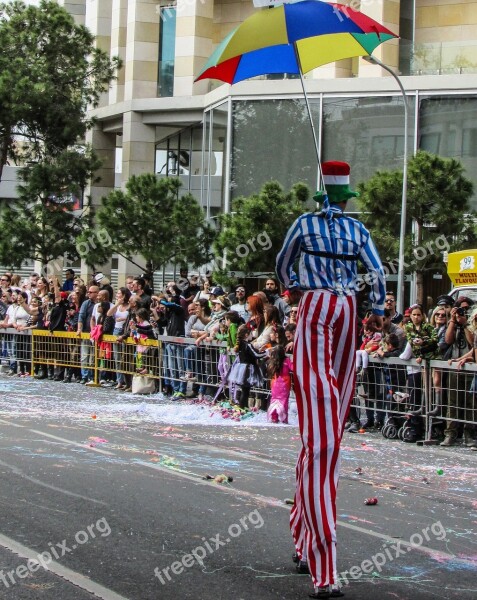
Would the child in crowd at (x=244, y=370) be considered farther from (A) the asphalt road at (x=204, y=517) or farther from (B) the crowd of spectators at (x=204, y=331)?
Result: (A) the asphalt road at (x=204, y=517)

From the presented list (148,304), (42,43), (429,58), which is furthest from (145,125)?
(148,304)

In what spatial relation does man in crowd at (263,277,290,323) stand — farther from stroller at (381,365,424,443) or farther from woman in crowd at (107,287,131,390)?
stroller at (381,365,424,443)

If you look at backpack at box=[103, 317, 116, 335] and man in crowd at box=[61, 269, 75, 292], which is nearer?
backpack at box=[103, 317, 116, 335]

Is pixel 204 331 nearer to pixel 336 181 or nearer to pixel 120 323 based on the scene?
pixel 120 323

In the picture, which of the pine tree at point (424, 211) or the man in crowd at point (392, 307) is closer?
the man in crowd at point (392, 307)

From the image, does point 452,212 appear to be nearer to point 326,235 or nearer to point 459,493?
point 459,493

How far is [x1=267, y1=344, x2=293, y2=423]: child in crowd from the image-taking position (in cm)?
1611

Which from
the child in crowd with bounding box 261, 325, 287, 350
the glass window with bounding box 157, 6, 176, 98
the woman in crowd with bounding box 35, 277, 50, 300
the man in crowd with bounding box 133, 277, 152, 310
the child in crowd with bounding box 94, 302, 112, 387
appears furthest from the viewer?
the glass window with bounding box 157, 6, 176, 98

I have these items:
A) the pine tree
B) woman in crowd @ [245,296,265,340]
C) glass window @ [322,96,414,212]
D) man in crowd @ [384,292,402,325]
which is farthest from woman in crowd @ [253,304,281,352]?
glass window @ [322,96,414,212]

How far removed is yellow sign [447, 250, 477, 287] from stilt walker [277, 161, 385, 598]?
14.3 m

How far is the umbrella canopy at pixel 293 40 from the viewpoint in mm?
7438

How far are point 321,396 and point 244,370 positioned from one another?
35.5 feet

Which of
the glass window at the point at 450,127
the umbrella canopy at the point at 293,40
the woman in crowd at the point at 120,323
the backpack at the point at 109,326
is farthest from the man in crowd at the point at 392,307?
the glass window at the point at 450,127

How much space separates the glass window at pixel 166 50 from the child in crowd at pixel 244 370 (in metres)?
27.3
